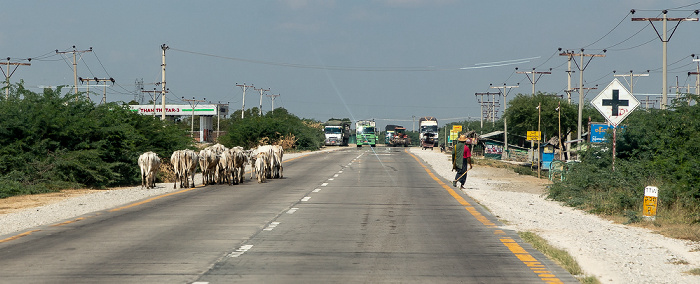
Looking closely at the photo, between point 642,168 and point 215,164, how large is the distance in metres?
14.4

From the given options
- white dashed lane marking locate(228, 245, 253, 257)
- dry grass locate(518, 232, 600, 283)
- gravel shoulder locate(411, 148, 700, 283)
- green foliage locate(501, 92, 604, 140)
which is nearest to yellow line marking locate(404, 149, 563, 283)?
dry grass locate(518, 232, 600, 283)

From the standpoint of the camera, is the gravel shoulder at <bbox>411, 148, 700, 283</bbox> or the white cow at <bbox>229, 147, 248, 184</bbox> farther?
the white cow at <bbox>229, 147, 248, 184</bbox>

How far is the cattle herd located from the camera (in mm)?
24234

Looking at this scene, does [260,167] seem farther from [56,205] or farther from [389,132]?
[389,132]

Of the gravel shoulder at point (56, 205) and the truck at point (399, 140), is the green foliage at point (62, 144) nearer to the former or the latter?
the gravel shoulder at point (56, 205)

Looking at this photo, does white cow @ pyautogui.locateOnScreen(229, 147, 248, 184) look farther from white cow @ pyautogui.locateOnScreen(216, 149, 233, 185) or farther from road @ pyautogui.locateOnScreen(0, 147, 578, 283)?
road @ pyautogui.locateOnScreen(0, 147, 578, 283)

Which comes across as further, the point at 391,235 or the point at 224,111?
the point at 224,111

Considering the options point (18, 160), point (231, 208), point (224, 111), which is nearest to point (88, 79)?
point (18, 160)

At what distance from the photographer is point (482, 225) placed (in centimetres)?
1442

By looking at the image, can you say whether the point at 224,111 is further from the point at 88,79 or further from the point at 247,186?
the point at 247,186

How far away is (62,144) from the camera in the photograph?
2600 cm

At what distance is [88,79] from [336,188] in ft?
167

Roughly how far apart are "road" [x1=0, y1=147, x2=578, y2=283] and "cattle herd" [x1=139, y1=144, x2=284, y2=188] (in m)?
5.25

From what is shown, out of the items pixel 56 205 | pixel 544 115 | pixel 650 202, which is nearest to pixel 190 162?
pixel 56 205
